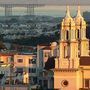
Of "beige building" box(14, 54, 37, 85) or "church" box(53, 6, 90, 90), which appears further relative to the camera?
"beige building" box(14, 54, 37, 85)

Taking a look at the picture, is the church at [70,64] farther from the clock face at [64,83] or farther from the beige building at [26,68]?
the beige building at [26,68]

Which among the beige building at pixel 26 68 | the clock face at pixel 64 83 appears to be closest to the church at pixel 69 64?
the clock face at pixel 64 83

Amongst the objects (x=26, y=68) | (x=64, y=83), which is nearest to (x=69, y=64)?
(x=64, y=83)

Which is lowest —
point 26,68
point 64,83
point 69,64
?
point 26,68

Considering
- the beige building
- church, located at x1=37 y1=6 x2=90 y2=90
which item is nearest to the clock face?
church, located at x1=37 y1=6 x2=90 y2=90

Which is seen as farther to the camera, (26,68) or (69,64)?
(26,68)

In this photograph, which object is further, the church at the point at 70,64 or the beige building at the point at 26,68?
the beige building at the point at 26,68

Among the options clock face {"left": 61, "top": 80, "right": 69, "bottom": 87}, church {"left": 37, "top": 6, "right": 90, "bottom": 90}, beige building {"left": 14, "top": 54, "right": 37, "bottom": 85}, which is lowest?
beige building {"left": 14, "top": 54, "right": 37, "bottom": 85}

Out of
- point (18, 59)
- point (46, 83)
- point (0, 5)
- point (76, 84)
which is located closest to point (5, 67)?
point (18, 59)

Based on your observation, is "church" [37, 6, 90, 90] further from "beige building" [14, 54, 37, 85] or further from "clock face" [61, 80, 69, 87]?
"beige building" [14, 54, 37, 85]

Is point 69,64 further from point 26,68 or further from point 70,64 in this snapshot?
point 26,68

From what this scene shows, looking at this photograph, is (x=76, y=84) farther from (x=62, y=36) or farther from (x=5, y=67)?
(x=5, y=67)
